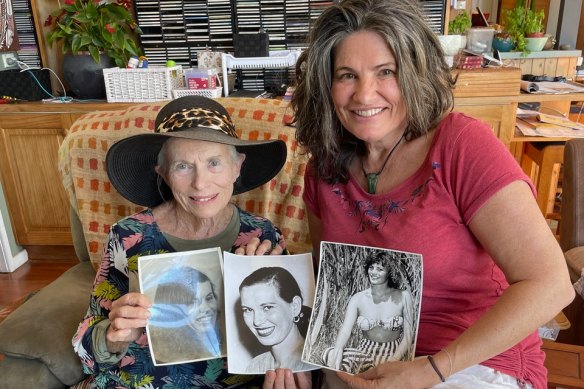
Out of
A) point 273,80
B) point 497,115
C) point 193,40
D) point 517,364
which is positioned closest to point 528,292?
point 517,364

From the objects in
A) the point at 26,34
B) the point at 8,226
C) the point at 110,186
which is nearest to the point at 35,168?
the point at 8,226

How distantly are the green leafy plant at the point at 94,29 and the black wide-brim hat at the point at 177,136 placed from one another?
5.54 feet

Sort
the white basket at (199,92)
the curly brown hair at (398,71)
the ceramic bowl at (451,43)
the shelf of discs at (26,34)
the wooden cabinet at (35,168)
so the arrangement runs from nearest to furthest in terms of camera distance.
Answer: the curly brown hair at (398,71), the ceramic bowl at (451,43), the white basket at (199,92), the wooden cabinet at (35,168), the shelf of discs at (26,34)

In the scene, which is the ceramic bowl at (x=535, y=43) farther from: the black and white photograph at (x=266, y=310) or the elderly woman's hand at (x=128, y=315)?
the elderly woman's hand at (x=128, y=315)

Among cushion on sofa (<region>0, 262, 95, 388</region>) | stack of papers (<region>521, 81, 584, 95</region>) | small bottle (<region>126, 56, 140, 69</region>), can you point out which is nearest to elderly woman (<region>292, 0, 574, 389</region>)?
cushion on sofa (<region>0, 262, 95, 388</region>)

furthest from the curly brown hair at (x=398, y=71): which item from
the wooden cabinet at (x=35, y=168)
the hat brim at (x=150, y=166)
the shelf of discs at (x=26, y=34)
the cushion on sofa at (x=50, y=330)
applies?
the shelf of discs at (x=26, y=34)

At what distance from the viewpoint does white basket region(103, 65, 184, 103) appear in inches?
103

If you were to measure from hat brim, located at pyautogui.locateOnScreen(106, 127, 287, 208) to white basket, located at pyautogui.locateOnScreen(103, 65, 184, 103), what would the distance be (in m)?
1.40

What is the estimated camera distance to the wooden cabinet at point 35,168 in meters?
2.81

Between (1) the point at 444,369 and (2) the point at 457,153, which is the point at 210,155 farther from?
(1) the point at 444,369

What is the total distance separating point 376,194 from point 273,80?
202cm

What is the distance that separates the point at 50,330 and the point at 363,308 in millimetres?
931

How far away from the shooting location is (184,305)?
1098 millimetres

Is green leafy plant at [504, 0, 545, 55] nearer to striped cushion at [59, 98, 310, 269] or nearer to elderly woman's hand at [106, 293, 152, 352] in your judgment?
striped cushion at [59, 98, 310, 269]
